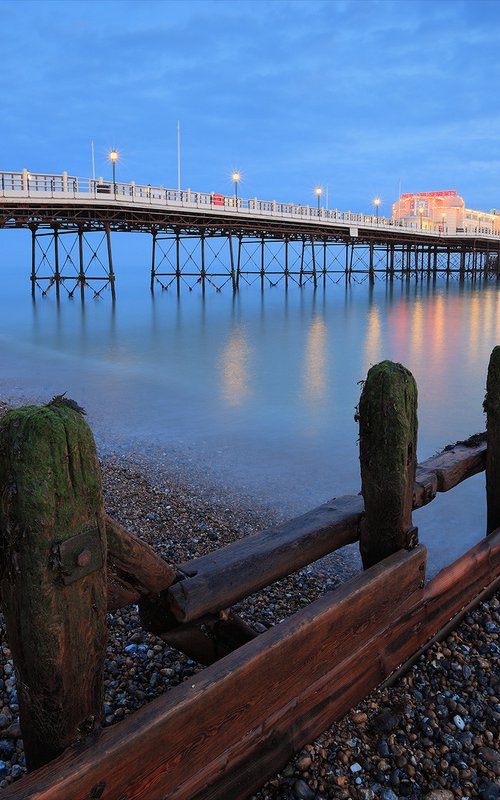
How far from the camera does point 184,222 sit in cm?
3962

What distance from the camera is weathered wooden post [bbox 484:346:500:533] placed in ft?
15.9

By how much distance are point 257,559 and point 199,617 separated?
1.32 feet

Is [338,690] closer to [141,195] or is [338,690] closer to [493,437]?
[493,437]

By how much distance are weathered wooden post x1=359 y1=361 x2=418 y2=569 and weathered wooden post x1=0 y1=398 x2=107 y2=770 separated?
5.75 feet

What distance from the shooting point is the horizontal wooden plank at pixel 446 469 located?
169 inches

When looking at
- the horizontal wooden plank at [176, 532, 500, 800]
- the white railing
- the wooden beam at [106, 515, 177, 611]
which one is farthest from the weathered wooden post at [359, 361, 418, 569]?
the white railing

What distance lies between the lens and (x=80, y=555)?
217 cm

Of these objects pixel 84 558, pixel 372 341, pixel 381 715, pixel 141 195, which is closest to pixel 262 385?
pixel 372 341

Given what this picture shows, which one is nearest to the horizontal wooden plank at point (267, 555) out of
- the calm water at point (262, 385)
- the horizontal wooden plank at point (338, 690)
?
the horizontal wooden plank at point (338, 690)

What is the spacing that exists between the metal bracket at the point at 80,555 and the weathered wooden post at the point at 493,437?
11.0 feet

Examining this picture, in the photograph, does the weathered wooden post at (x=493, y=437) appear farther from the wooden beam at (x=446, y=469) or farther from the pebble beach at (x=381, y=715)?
the pebble beach at (x=381, y=715)

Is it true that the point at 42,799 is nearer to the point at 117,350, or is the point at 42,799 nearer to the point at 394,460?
the point at 394,460

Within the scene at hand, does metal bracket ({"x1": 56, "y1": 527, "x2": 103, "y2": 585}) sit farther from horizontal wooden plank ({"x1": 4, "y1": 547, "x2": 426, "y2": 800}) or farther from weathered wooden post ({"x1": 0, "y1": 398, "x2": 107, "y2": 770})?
horizontal wooden plank ({"x1": 4, "y1": 547, "x2": 426, "y2": 800})

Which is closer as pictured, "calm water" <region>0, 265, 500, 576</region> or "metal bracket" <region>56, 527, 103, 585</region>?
"metal bracket" <region>56, 527, 103, 585</region>
